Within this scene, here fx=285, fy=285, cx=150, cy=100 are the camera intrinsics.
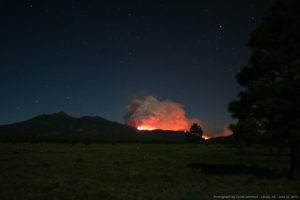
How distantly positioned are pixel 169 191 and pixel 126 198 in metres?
3.51

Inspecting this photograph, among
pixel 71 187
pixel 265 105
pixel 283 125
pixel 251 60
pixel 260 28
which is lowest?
pixel 71 187

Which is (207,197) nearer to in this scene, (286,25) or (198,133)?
(286,25)

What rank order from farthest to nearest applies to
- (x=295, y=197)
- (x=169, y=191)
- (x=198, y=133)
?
1. (x=198, y=133)
2. (x=169, y=191)
3. (x=295, y=197)

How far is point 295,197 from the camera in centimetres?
1598

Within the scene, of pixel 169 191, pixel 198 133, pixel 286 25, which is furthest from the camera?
pixel 198 133

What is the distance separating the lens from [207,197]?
16453 millimetres

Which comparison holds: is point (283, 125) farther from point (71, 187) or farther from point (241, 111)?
point (71, 187)

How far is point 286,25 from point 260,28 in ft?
6.88

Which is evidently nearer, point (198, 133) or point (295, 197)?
point (295, 197)

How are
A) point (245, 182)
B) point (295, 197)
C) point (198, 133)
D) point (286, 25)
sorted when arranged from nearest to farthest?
point (295, 197), point (245, 182), point (286, 25), point (198, 133)

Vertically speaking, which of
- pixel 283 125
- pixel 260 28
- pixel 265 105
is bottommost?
pixel 283 125

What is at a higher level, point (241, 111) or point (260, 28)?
point (260, 28)

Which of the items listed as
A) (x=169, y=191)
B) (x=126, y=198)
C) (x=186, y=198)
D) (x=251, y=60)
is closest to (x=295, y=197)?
(x=186, y=198)

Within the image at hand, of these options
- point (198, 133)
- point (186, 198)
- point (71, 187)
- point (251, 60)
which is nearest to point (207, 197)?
point (186, 198)
